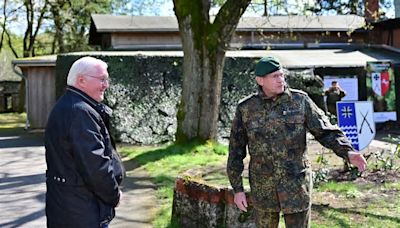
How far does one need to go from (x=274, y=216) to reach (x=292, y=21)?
22247mm

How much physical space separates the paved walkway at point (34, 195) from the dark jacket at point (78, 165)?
337 centimetres

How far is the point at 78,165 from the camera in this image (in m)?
3.52

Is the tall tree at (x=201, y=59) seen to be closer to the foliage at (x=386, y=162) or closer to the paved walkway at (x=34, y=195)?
the paved walkway at (x=34, y=195)

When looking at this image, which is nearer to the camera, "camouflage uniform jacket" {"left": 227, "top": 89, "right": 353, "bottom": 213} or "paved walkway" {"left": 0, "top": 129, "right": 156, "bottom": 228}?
"camouflage uniform jacket" {"left": 227, "top": 89, "right": 353, "bottom": 213}

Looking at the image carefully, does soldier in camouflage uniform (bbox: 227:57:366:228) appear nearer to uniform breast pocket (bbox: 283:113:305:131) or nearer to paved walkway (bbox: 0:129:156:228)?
uniform breast pocket (bbox: 283:113:305:131)

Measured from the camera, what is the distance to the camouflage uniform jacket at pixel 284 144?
400 centimetres

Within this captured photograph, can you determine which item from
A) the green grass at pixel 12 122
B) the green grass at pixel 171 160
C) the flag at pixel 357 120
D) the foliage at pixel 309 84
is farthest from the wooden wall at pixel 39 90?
the flag at pixel 357 120

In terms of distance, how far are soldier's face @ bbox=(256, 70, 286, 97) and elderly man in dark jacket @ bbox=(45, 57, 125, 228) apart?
1174 mm

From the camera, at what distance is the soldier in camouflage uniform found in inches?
157

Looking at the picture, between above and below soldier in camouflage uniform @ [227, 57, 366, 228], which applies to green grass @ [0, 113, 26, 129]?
below

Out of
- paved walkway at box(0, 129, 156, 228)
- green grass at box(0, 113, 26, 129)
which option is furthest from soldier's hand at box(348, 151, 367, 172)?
green grass at box(0, 113, 26, 129)

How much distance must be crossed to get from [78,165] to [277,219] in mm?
1621

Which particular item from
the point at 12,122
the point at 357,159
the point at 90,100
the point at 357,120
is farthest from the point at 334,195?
the point at 12,122

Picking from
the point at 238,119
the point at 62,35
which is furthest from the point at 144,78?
the point at 62,35
